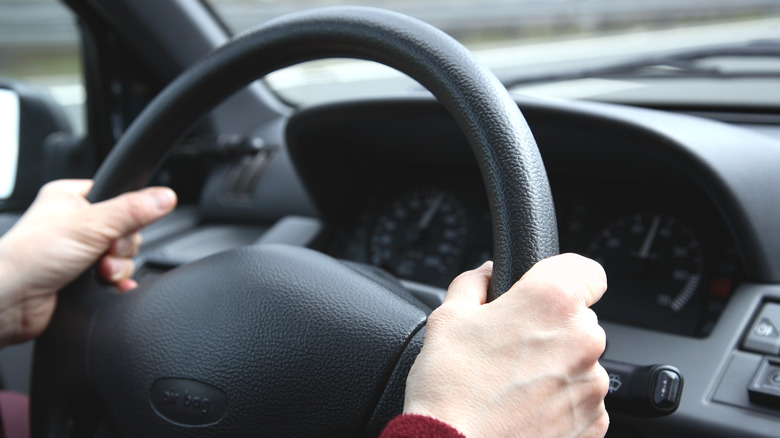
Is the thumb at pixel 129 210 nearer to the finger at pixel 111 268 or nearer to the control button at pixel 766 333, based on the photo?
the finger at pixel 111 268

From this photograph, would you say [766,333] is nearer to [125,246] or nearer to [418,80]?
[418,80]

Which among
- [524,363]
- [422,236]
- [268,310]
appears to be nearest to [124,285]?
[268,310]

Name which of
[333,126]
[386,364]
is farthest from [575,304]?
[333,126]

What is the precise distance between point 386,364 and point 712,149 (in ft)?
2.61

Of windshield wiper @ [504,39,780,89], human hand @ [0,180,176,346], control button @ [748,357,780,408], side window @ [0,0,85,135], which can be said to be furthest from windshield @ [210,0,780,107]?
control button @ [748,357,780,408]

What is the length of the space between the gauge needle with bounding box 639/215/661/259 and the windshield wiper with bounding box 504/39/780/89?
547 mm

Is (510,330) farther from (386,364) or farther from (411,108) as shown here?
(411,108)

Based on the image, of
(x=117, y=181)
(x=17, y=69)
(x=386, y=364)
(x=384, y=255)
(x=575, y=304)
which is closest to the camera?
(x=575, y=304)

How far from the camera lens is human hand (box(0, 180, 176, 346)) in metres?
1.08

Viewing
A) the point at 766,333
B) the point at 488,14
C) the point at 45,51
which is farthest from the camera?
the point at 488,14

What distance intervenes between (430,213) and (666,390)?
1.04 metres

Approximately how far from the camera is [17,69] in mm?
3346

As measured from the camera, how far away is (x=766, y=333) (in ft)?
4.13

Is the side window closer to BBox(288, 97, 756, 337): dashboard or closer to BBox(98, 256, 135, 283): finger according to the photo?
BBox(288, 97, 756, 337): dashboard
